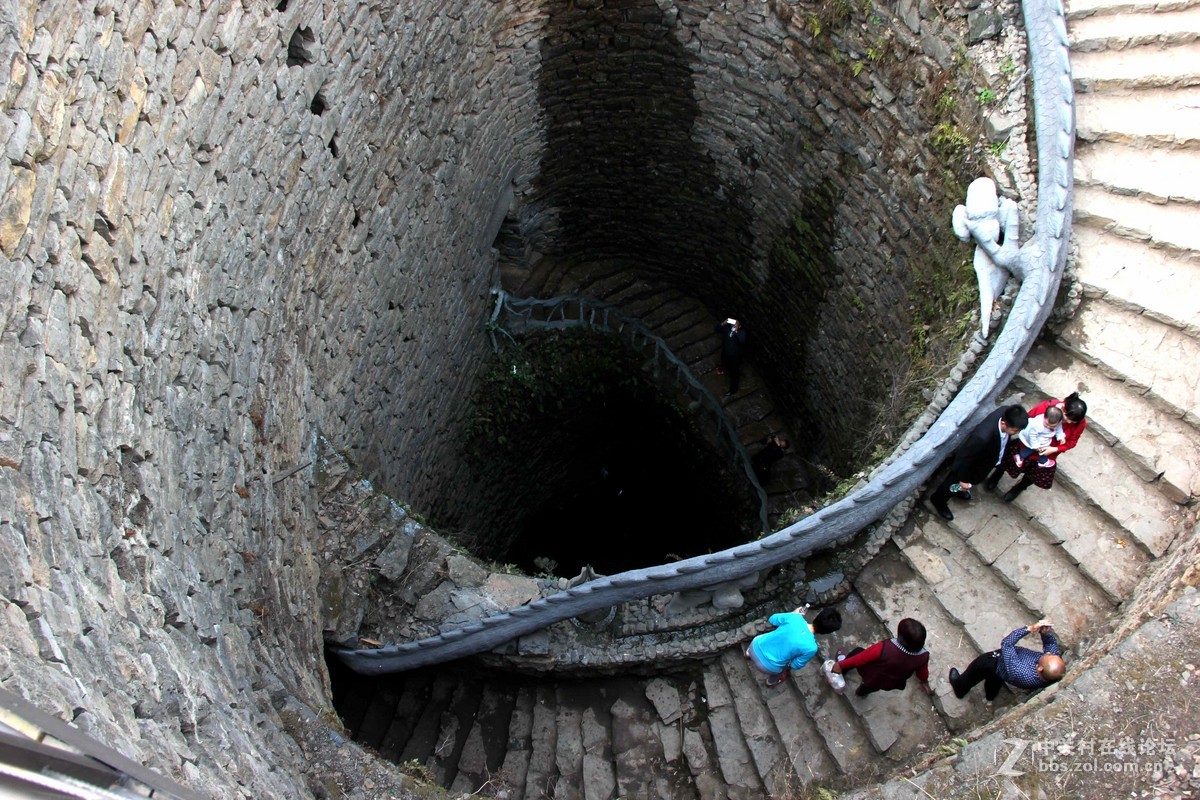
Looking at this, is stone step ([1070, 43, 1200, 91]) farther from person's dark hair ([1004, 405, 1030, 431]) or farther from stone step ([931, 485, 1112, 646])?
stone step ([931, 485, 1112, 646])

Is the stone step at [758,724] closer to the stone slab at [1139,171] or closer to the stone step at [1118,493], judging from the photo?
the stone step at [1118,493]

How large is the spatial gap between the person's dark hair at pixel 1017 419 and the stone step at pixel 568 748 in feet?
10.1

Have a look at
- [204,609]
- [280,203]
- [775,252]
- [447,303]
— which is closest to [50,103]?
[280,203]

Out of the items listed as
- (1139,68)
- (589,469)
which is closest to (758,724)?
(1139,68)

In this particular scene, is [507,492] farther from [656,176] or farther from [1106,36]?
[1106,36]

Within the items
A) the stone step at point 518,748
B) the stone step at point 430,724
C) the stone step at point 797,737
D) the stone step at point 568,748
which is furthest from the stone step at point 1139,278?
the stone step at point 430,724

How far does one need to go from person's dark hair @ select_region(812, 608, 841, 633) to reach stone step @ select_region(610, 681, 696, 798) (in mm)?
1072

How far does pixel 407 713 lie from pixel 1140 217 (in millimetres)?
5663

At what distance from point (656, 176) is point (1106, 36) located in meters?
4.31

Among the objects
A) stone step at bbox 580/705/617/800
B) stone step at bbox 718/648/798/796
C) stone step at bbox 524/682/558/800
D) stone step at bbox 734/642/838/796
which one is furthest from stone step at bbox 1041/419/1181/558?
stone step at bbox 524/682/558/800

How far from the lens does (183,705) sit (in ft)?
10.3

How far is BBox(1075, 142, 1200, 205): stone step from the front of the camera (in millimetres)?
5082

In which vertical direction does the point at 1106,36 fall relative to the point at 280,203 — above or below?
above

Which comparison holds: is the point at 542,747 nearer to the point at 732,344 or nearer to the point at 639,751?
the point at 639,751
